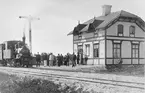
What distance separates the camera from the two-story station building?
Answer: 2559 centimetres

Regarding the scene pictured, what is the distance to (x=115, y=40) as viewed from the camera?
2603 centimetres

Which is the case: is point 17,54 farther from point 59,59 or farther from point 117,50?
point 117,50

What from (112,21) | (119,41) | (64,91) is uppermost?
(112,21)

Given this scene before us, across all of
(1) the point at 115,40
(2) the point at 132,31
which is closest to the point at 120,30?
(1) the point at 115,40

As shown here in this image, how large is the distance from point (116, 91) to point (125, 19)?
18.9 meters

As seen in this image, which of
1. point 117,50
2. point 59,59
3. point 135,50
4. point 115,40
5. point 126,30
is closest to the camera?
point 115,40

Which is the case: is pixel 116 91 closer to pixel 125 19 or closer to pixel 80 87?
pixel 80 87

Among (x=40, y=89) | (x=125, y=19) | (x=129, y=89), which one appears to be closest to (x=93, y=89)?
(x=129, y=89)

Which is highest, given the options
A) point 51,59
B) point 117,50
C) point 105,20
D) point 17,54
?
point 105,20

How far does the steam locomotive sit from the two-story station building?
6.35m

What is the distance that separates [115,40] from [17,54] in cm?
1071

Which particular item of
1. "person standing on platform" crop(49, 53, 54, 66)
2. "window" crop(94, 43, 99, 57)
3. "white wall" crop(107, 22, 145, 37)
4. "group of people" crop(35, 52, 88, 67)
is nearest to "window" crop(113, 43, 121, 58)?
"white wall" crop(107, 22, 145, 37)

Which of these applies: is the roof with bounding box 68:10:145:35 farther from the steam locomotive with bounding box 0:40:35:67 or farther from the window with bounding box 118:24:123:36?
the steam locomotive with bounding box 0:40:35:67

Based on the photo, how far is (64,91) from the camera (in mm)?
10180
